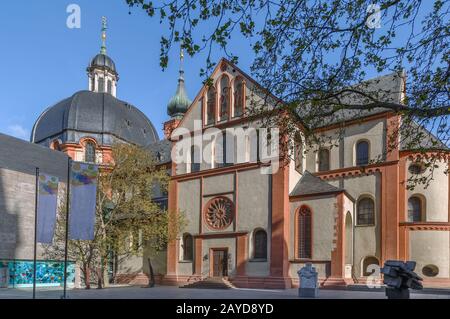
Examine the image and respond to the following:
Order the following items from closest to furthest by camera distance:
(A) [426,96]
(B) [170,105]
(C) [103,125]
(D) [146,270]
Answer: (A) [426,96]
(D) [146,270]
(C) [103,125]
(B) [170,105]

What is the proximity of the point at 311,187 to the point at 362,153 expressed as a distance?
4776 mm

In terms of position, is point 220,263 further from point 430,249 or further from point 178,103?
point 178,103

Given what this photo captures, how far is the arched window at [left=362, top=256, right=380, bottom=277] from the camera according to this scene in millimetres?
28094

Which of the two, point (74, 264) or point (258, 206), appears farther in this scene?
point (74, 264)

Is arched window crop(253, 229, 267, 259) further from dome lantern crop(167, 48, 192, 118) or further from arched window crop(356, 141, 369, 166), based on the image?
dome lantern crop(167, 48, 192, 118)

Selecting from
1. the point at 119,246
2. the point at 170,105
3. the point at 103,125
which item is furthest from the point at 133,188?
the point at 170,105

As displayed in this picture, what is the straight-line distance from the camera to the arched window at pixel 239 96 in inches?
1194

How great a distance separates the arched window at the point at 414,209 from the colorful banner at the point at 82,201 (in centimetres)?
1937

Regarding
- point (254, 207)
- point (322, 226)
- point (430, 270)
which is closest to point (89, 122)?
point (254, 207)

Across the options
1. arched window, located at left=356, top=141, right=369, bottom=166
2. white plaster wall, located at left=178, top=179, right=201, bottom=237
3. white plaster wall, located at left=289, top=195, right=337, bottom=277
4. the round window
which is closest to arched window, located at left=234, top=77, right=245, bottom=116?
white plaster wall, located at left=178, top=179, right=201, bottom=237

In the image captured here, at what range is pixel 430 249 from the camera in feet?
89.6

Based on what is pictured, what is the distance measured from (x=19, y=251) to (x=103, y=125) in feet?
66.6
